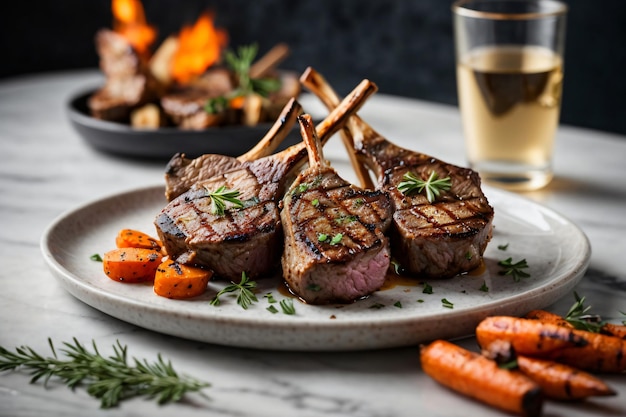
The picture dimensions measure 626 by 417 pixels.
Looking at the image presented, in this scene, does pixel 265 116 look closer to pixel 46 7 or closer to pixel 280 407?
pixel 280 407

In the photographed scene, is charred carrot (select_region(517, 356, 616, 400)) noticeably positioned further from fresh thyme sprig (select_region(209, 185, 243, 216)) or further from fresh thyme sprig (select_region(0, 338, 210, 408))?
fresh thyme sprig (select_region(209, 185, 243, 216))

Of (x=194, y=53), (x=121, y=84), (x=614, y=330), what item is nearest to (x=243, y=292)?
(x=614, y=330)

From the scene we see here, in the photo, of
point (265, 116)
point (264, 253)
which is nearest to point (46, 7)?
point (265, 116)

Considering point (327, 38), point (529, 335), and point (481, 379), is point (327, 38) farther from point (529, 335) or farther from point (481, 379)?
point (481, 379)

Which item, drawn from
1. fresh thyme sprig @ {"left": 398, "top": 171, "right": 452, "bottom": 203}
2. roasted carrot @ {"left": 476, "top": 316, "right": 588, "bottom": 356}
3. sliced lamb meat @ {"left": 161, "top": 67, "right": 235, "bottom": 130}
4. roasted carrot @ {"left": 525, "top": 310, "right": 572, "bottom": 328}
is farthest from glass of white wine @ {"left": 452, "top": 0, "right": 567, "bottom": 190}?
roasted carrot @ {"left": 476, "top": 316, "right": 588, "bottom": 356}

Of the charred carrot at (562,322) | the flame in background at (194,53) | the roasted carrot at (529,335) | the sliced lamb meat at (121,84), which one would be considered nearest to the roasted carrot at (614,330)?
the charred carrot at (562,322)
